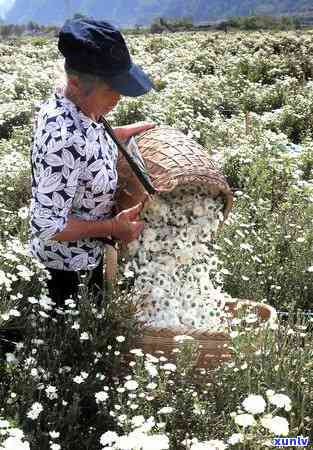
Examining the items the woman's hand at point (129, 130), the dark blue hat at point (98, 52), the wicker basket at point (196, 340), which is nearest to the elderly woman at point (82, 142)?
the dark blue hat at point (98, 52)

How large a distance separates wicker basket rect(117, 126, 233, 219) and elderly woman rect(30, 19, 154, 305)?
0.30ft

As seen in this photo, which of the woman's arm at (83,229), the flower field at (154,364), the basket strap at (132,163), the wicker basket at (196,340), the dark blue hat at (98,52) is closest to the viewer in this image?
the flower field at (154,364)

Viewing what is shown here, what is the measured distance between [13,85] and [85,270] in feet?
26.9

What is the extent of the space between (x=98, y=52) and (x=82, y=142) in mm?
336

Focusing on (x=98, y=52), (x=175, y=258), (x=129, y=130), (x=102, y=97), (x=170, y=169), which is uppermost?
(x=98, y=52)

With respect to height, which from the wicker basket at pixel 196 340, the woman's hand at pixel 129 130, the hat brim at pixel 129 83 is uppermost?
the hat brim at pixel 129 83

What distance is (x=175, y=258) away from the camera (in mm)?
2998

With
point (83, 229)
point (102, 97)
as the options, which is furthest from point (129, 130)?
point (83, 229)

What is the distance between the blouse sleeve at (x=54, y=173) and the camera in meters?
2.41

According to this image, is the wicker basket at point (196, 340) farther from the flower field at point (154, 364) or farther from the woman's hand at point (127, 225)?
the woman's hand at point (127, 225)

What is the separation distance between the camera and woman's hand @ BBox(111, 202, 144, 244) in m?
2.63

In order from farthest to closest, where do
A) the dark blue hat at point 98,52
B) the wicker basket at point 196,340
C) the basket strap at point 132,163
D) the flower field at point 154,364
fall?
the wicker basket at point 196,340, the basket strap at point 132,163, the dark blue hat at point 98,52, the flower field at point 154,364

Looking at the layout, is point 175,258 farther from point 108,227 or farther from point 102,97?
point 102,97

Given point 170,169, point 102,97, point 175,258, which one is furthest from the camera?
point 175,258
